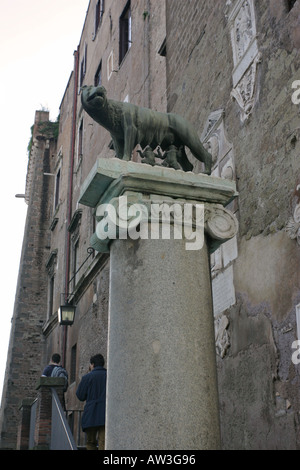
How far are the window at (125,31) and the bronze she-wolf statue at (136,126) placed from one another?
35.8 feet

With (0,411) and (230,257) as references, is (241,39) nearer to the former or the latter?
(230,257)

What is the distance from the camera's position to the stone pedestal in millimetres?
3400

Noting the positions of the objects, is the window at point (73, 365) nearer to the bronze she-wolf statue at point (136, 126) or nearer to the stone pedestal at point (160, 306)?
the bronze she-wolf statue at point (136, 126)

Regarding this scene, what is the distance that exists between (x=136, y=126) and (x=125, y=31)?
11.6 meters

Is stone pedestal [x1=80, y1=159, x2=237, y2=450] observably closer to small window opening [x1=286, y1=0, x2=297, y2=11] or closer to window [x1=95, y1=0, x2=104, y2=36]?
small window opening [x1=286, y1=0, x2=297, y2=11]

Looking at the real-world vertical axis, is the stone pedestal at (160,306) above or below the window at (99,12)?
below

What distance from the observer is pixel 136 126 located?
180 inches

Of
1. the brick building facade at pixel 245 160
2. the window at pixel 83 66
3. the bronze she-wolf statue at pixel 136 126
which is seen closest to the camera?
the bronze she-wolf statue at pixel 136 126

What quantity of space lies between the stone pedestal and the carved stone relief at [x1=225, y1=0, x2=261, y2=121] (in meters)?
2.90

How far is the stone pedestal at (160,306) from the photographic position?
11.2 feet

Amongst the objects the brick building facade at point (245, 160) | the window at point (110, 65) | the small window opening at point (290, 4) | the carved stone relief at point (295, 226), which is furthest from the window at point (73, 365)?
the small window opening at point (290, 4)

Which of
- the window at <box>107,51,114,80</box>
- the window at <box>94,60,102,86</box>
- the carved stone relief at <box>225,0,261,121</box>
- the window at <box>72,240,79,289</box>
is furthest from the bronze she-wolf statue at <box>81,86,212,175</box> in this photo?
the window at <box>94,60,102,86</box>

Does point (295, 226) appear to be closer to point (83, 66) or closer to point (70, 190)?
point (70, 190)

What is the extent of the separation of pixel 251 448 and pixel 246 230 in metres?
2.19
